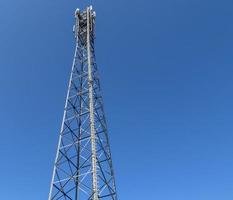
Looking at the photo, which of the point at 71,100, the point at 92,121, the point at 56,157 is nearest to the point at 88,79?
the point at 71,100

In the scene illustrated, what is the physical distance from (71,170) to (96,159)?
288 centimetres

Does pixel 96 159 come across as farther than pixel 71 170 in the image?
No

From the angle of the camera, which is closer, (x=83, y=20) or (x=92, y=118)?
(x=92, y=118)

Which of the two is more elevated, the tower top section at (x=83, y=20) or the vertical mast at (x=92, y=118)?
the tower top section at (x=83, y=20)

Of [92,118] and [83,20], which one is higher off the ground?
[83,20]

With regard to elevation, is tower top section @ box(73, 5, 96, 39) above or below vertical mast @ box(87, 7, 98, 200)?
above

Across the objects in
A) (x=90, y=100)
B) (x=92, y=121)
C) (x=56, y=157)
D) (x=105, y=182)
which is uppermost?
(x=90, y=100)

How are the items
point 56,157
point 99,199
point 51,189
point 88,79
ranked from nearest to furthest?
point 99,199 < point 51,189 < point 56,157 < point 88,79

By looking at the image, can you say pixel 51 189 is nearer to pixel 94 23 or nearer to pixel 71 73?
pixel 71 73

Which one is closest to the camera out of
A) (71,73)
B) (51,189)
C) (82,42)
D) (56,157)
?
(51,189)

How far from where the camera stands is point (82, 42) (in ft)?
105

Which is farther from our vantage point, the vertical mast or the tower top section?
the tower top section

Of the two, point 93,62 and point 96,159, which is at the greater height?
point 93,62

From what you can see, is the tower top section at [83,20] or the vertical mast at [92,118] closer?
the vertical mast at [92,118]
